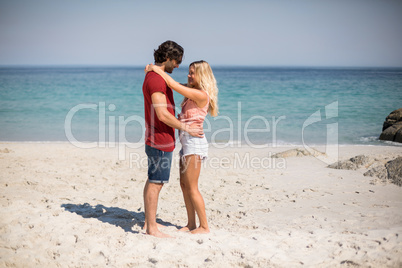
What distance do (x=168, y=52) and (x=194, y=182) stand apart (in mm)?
1470

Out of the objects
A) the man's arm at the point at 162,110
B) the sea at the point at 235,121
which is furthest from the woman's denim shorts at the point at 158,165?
the sea at the point at 235,121

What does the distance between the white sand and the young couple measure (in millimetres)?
605

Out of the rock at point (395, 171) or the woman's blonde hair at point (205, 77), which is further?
the rock at point (395, 171)

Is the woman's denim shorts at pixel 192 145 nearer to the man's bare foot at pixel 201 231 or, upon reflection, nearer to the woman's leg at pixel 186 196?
the woman's leg at pixel 186 196

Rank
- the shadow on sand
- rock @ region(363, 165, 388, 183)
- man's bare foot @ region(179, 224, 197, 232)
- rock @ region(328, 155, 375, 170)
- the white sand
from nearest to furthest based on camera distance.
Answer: the white sand
man's bare foot @ region(179, 224, 197, 232)
the shadow on sand
rock @ region(363, 165, 388, 183)
rock @ region(328, 155, 375, 170)

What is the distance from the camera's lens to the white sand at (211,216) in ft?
10.6

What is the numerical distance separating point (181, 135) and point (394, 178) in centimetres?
435

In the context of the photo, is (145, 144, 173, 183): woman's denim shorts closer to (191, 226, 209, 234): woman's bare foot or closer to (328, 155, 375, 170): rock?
(191, 226, 209, 234): woman's bare foot

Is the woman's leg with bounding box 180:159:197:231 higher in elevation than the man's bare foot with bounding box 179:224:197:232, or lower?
higher

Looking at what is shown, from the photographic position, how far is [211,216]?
4.57 metres

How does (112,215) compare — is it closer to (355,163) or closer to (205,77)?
(205,77)

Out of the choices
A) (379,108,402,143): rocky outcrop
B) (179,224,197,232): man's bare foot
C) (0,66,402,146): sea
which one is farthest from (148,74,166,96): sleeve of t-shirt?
(379,108,402,143): rocky outcrop

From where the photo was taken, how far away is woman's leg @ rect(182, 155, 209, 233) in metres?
3.58

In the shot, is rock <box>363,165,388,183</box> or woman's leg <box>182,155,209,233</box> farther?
rock <box>363,165,388,183</box>
